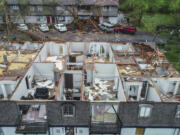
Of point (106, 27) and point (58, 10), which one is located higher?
point (58, 10)

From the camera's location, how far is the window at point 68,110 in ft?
65.2

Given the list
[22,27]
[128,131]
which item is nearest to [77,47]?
[128,131]

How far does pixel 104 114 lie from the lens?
2236 cm

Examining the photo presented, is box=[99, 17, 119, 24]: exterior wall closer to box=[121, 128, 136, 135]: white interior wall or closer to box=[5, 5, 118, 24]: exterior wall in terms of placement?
box=[5, 5, 118, 24]: exterior wall

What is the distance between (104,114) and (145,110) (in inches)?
180

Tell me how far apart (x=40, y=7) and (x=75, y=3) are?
10425mm

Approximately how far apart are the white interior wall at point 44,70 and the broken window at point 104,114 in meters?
10.2

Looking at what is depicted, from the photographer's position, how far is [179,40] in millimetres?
52188

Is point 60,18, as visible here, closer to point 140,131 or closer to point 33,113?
point 33,113

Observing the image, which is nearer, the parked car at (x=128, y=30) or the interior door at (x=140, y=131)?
the interior door at (x=140, y=131)

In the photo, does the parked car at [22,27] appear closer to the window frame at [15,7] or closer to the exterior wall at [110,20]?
the window frame at [15,7]

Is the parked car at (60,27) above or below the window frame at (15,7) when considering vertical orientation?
below

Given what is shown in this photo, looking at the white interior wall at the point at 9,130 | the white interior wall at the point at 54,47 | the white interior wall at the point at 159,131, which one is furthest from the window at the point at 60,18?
the white interior wall at the point at 159,131

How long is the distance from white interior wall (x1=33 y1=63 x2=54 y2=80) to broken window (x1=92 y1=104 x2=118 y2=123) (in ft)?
33.6
